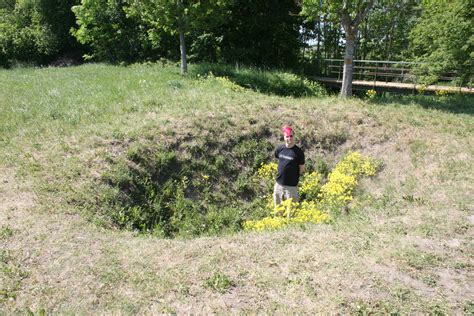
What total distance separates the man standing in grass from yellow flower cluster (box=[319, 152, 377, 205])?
105 cm

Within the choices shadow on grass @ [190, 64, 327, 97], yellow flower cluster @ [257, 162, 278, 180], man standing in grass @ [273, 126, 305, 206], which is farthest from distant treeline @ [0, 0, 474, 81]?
man standing in grass @ [273, 126, 305, 206]

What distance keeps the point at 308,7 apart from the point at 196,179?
25.6 feet

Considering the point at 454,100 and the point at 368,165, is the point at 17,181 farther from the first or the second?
the point at 454,100

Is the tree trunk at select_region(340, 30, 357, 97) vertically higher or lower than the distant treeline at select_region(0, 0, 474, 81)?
lower

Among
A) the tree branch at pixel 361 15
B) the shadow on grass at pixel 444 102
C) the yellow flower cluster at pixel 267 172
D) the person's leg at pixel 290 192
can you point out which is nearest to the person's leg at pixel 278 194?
the person's leg at pixel 290 192

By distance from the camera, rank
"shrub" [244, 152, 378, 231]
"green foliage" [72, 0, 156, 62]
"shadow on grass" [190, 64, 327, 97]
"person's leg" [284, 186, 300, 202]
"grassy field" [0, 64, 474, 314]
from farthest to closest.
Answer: "green foliage" [72, 0, 156, 62] → "shadow on grass" [190, 64, 327, 97] → "person's leg" [284, 186, 300, 202] → "shrub" [244, 152, 378, 231] → "grassy field" [0, 64, 474, 314]

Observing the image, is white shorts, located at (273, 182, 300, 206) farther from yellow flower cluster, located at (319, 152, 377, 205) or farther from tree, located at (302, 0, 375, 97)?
tree, located at (302, 0, 375, 97)

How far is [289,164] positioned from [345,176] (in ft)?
7.10

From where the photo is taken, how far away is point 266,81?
16.3 meters

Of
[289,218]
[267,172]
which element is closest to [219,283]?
[289,218]

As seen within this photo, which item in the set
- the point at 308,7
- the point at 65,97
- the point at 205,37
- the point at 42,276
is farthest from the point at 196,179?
the point at 205,37

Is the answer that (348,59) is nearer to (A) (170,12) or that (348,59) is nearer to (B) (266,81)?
(B) (266,81)

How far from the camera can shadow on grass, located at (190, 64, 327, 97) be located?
1601 centimetres

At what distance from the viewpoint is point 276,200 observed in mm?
8352
